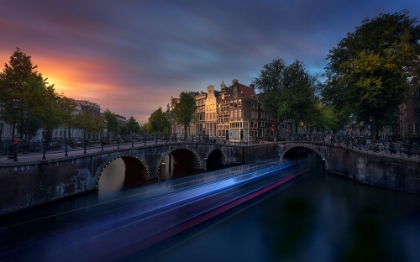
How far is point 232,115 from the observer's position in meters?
54.8

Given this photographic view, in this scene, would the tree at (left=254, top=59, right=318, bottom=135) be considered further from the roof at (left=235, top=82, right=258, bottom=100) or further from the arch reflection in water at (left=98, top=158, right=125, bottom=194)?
the arch reflection in water at (left=98, top=158, right=125, bottom=194)

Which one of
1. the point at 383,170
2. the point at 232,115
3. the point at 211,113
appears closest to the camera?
the point at 383,170

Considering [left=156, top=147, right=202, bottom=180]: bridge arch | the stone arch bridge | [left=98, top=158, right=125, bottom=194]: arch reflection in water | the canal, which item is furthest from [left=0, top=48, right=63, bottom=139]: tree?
[left=156, top=147, right=202, bottom=180]: bridge arch

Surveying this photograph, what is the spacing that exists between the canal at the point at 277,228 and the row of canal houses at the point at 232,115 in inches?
1138

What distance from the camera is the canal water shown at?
442 inches

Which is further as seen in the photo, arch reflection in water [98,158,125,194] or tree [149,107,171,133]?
tree [149,107,171,133]

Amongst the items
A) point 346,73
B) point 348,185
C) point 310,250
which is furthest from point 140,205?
point 346,73

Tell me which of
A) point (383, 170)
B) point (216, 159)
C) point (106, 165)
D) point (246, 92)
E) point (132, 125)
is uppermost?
point (246, 92)

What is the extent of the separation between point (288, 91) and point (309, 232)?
33127 mm

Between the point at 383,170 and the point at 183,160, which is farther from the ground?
the point at 383,170

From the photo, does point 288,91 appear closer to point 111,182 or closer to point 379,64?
point 379,64

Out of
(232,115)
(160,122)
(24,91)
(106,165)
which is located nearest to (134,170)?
(106,165)

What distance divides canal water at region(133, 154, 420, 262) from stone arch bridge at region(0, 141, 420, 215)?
6.95 ft

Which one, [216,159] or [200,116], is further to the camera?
[200,116]
